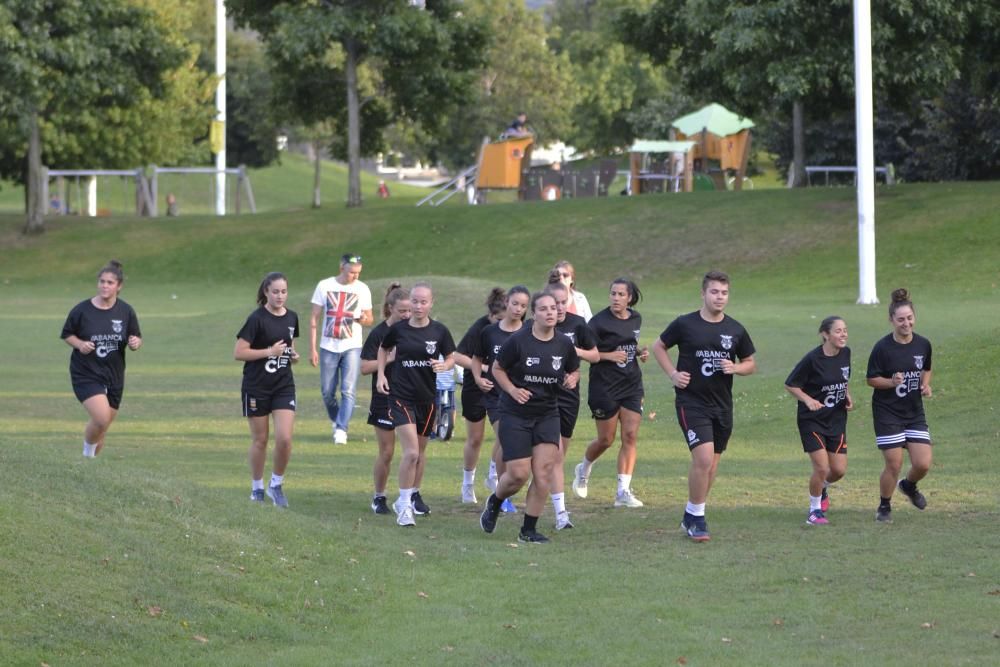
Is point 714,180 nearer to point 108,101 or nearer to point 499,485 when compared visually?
point 108,101

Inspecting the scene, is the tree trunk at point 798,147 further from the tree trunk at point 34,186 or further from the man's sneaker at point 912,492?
the man's sneaker at point 912,492

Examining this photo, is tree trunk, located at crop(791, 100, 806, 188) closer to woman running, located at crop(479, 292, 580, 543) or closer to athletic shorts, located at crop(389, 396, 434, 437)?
athletic shorts, located at crop(389, 396, 434, 437)

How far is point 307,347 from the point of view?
26.1m

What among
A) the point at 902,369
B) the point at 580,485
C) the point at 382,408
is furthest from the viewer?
the point at 580,485

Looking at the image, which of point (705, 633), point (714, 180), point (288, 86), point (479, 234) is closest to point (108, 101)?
point (288, 86)

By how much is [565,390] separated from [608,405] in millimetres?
1228

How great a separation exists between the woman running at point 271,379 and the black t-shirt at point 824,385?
402 cm

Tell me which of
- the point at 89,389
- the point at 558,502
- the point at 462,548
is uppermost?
the point at 89,389

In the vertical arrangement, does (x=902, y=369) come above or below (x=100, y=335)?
below

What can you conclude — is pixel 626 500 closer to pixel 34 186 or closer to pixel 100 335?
pixel 100 335

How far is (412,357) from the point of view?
40.0 feet

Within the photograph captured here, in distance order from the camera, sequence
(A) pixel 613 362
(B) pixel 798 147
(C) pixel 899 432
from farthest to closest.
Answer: (B) pixel 798 147 < (A) pixel 613 362 < (C) pixel 899 432

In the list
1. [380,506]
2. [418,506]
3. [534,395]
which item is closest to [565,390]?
[534,395]

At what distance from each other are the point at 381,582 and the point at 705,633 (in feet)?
7.20
